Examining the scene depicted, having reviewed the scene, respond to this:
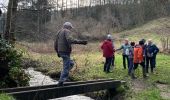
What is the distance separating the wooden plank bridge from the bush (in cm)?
193

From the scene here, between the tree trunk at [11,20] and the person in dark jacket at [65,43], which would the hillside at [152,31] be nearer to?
the tree trunk at [11,20]

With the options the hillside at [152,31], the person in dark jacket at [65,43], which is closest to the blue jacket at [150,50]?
the person in dark jacket at [65,43]

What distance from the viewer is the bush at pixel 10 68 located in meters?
15.5

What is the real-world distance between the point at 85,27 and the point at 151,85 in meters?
56.8

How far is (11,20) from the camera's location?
2317cm

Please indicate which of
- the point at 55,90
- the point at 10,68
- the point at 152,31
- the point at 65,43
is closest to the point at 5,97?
the point at 55,90

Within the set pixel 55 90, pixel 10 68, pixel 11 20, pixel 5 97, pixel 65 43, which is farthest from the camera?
pixel 11 20

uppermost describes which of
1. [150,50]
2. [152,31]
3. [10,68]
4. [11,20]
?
[11,20]

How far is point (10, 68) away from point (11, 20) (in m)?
7.83

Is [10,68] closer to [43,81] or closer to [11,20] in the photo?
[43,81]

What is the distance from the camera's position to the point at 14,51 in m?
16.1

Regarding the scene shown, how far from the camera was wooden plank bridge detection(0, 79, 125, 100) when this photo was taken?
1286 cm

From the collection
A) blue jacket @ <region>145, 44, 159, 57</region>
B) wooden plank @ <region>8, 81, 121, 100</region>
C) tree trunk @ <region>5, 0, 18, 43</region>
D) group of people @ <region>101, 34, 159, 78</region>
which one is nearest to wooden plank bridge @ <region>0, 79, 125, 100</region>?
wooden plank @ <region>8, 81, 121, 100</region>

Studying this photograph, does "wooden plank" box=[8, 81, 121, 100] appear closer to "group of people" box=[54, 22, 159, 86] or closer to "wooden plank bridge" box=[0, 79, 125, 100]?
"wooden plank bridge" box=[0, 79, 125, 100]
